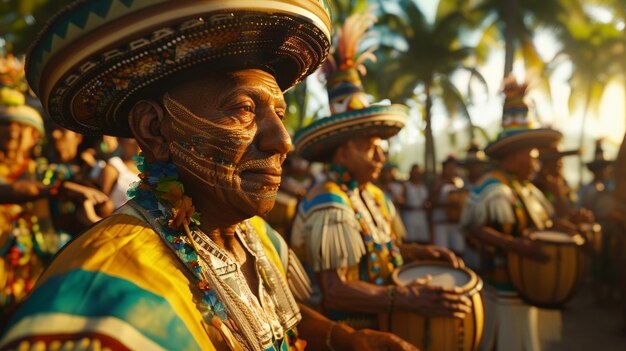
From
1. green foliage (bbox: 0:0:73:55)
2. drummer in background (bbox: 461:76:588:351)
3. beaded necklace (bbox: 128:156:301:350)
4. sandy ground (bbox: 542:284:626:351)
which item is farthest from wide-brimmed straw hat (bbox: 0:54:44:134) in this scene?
green foliage (bbox: 0:0:73:55)

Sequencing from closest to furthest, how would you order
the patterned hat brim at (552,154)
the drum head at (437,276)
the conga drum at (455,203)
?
the drum head at (437,276), the patterned hat brim at (552,154), the conga drum at (455,203)

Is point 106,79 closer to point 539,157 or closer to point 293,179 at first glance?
point 293,179

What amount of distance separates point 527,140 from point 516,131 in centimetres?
19

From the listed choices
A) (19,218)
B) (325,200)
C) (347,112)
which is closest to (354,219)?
(325,200)

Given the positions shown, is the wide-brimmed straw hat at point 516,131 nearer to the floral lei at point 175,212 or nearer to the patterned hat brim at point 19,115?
the floral lei at point 175,212

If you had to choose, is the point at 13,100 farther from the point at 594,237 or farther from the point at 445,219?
the point at 445,219

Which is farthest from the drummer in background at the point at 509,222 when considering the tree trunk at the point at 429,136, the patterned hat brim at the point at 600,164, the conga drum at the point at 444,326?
the tree trunk at the point at 429,136

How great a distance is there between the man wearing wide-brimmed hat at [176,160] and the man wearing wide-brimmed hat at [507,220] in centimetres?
388

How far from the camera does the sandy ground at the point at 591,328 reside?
5855 millimetres

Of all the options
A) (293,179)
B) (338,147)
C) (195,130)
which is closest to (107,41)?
(195,130)

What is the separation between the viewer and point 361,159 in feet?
11.5

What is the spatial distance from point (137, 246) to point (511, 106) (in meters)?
5.62

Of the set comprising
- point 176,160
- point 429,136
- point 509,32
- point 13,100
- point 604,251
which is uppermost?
point 509,32

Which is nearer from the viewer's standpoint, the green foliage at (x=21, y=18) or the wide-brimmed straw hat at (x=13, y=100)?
the wide-brimmed straw hat at (x=13, y=100)
